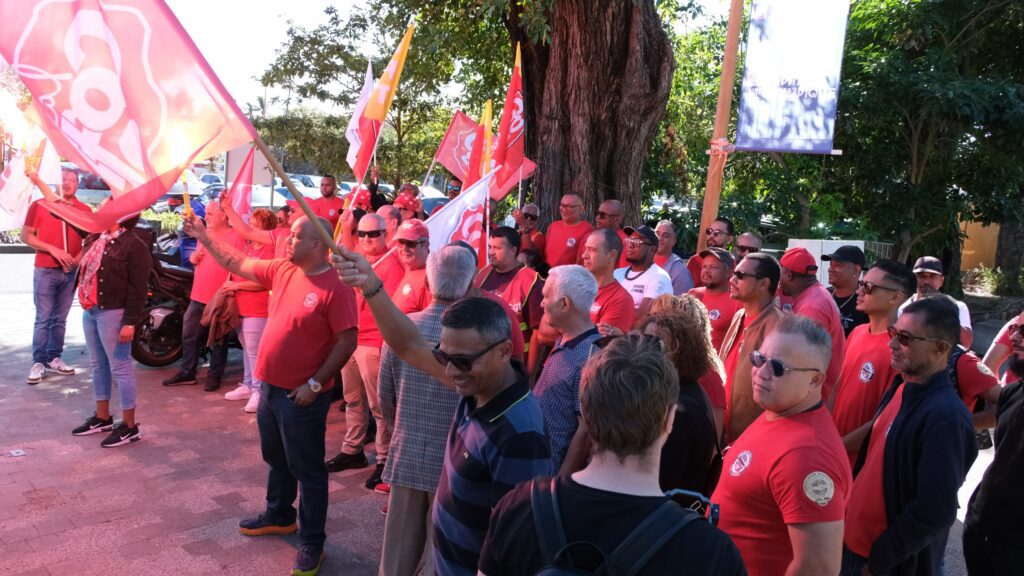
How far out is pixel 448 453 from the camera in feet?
9.09

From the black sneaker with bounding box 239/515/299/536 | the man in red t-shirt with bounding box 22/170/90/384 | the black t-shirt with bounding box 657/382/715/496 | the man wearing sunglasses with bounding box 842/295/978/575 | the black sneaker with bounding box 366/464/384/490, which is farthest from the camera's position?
the man in red t-shirt with bounding box 22/170/90/384

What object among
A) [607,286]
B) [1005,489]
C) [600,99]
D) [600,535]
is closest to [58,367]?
[607,286]

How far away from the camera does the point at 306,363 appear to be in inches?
178

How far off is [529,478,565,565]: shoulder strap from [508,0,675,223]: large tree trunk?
336 inches

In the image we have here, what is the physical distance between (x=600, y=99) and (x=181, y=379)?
19.3 feet

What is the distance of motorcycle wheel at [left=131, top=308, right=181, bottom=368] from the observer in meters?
8.45

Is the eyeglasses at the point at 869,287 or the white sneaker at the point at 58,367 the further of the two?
the white sneaker at the point at 58,367

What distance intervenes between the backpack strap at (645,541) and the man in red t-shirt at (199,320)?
695 centimetres

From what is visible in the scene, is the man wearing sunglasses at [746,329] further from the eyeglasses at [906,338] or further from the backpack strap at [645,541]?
the backpack strap at [645,541]

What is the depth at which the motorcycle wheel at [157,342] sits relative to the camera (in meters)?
8.45

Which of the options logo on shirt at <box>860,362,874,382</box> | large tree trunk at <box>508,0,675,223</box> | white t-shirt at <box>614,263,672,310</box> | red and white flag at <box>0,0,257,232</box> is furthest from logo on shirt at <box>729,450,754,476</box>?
large tree trunk at <box>508,0,675,223</box>

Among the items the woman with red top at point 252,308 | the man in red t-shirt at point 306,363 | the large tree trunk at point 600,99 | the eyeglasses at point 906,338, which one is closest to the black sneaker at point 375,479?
the man in red t-shirt at point 306,363

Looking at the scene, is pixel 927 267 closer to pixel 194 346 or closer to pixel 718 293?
pixel 718 293

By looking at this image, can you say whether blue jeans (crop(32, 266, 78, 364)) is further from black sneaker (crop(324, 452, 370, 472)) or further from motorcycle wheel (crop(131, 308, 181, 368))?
black sneaker (crop(324, 452, 370, 472))
